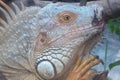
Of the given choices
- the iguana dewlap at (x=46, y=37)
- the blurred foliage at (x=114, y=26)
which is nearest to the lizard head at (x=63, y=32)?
the iguana dewlap at (x=46, y=37)

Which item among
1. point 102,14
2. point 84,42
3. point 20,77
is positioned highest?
point 102,14

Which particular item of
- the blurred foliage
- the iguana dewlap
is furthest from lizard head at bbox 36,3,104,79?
the blurred foliage

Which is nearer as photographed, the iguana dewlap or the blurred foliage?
the blurred foliage

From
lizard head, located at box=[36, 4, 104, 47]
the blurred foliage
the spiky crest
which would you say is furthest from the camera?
the spiky crest

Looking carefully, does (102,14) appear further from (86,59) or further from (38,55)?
(38,55)

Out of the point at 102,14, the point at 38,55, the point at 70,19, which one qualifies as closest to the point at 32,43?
the point at 38,55

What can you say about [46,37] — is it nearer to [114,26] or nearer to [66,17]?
[66,17]

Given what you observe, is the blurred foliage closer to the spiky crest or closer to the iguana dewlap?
the iguana dewlap

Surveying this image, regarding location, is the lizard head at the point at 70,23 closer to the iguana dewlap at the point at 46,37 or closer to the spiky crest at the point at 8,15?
the iguana dewlap at the point at 46,37
